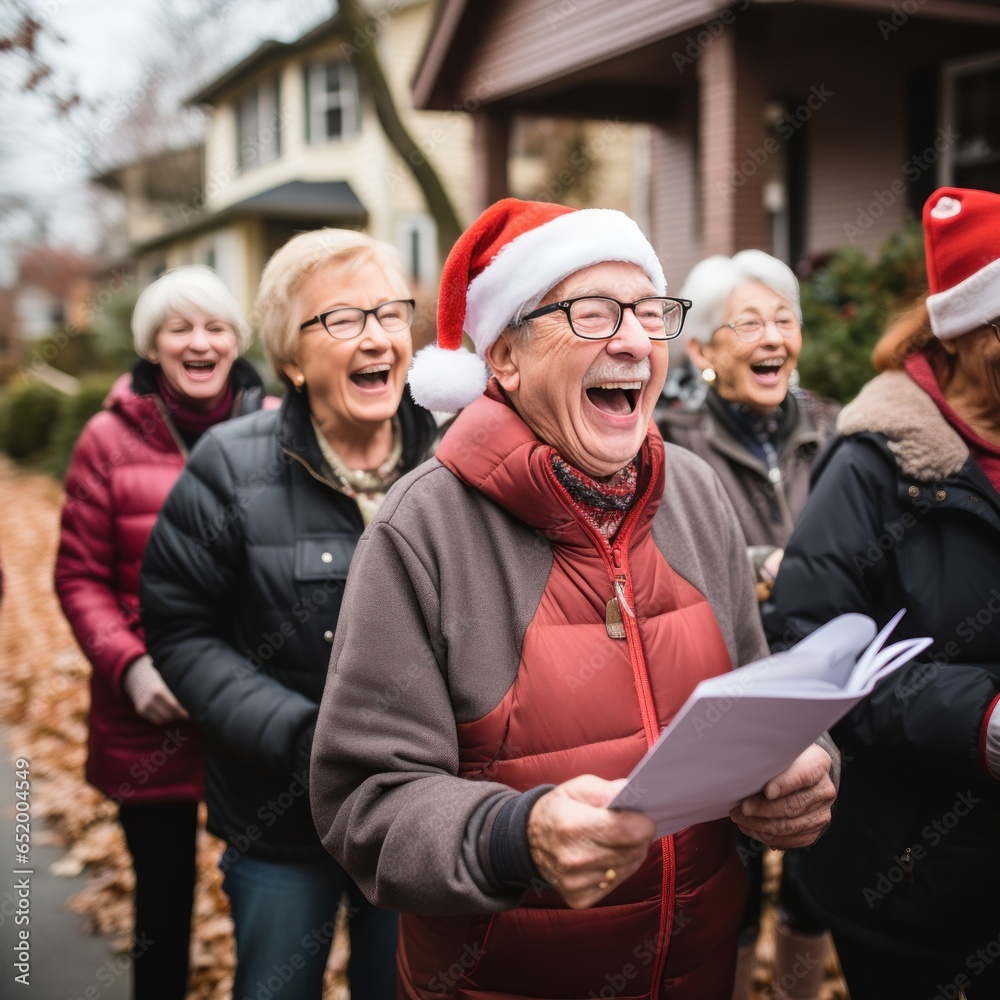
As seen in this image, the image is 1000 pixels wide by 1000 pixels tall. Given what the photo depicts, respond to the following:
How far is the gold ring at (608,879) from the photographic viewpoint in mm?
1588

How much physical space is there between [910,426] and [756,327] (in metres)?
1.22

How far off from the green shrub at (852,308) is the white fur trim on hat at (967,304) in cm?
445

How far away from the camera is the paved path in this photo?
13.2 ft

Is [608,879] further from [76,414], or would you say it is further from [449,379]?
[76,414]

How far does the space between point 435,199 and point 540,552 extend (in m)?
12.3

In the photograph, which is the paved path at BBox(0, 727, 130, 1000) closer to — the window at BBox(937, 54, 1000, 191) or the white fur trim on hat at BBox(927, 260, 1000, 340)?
the white fur trim on hat at BBox(927, 260, 1000, 340)

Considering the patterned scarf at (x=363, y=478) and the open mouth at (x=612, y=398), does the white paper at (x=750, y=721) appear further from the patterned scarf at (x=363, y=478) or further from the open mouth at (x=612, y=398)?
the patterned scarf at (x=363, y=478)

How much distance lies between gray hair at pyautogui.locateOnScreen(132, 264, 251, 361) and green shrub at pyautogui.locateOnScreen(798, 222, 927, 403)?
179 inches

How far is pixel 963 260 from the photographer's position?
2432 millimetres

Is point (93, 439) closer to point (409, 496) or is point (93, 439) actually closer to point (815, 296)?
point (409, 496)

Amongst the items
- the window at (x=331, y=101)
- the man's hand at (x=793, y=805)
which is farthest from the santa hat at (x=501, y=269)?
the window at (x=331, y=101)

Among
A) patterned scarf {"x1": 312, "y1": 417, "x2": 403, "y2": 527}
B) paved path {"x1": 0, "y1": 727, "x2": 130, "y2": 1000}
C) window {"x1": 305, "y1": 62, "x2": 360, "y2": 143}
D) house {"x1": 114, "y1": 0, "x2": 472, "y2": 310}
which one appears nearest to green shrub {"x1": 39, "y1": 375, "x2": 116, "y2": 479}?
house {"x1": 114, "y1": 0, "x2": 472, "y2": 310}

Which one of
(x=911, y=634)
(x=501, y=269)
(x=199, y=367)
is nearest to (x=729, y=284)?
(x=911, y=634)

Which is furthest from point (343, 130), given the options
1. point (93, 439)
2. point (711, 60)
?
point (93, 439)
